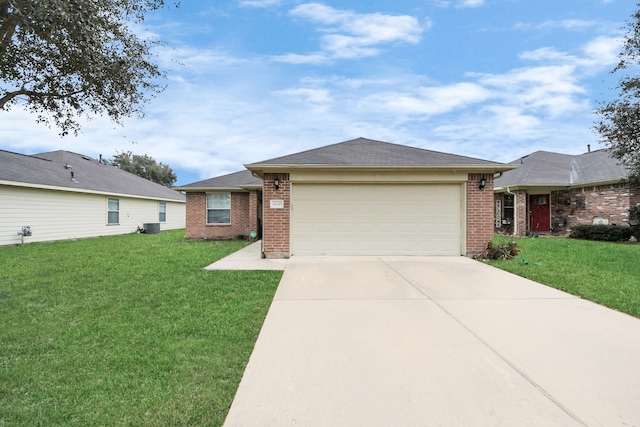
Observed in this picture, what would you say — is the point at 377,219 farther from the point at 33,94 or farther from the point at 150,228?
the point at 150,228

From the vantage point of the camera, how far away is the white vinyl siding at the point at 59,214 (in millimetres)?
13500

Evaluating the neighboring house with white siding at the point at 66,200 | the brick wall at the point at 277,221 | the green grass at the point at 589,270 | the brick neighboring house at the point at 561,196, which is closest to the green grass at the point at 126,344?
the brick wall at the point at 277,221

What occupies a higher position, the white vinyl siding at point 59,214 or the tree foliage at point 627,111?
the tree foliage at point 627,111

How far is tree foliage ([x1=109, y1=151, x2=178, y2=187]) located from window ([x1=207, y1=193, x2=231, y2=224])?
36.6 m

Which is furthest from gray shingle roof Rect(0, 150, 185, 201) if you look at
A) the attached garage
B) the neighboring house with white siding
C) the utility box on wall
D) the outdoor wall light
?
the outdoor wall light

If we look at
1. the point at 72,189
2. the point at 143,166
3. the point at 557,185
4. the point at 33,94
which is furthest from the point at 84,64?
the point at 143,166

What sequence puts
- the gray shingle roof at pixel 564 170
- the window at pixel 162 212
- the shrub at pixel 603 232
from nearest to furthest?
the shrub at pixel 603 232
the gray shingle roof at pixel 564 170
the window at pixel 162 212

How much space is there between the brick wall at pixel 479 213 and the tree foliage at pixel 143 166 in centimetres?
4740

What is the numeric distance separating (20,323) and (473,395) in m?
5.46

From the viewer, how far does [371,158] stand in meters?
10.3

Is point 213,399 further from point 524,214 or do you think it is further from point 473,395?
point 524,214

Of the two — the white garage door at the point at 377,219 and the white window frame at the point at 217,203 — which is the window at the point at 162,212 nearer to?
the white window frame at the point at 217,203

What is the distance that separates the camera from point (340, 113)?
17.1m

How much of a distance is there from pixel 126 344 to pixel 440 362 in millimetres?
3313
